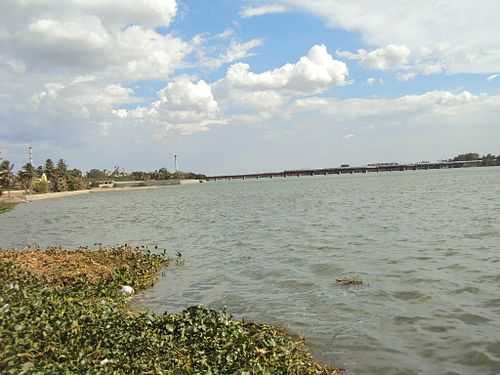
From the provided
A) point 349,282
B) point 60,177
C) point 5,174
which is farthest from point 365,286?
point 60,177

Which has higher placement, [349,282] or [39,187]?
[39,187]

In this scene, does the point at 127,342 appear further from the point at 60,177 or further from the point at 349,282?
the point at 60,177

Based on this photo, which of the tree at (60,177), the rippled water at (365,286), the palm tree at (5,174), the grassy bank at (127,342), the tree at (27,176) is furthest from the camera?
the tree at (60,177)

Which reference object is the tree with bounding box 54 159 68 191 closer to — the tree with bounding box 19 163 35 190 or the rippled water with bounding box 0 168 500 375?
the tree with bounding box 19 163 35 190

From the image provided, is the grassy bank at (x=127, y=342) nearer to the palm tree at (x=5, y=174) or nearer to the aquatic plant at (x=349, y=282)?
the aquatic plant at (x=349, y=282)

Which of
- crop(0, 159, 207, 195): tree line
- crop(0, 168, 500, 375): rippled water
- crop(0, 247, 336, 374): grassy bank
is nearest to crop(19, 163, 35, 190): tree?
crop(0, 159, 207, 195): tree line

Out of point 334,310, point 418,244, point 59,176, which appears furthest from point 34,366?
point 59,176

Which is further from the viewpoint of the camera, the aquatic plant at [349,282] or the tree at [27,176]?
the tree at [27,176]

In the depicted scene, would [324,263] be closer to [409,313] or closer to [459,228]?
[409,313]

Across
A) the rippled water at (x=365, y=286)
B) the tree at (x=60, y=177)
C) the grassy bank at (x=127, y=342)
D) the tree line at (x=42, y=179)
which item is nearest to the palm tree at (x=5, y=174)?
the tree line at (x=42, y=179)

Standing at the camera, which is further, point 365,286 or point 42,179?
point 42,179

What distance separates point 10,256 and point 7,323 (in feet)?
40.5

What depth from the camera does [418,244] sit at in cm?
2414

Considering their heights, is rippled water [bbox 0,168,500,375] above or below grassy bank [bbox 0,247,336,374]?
below
